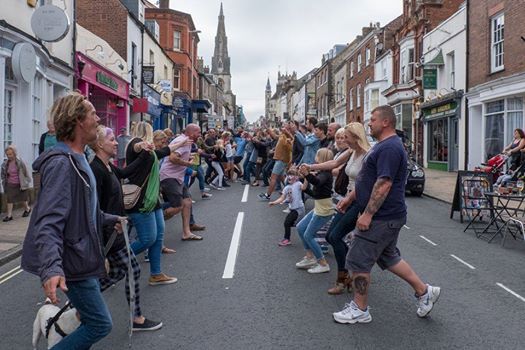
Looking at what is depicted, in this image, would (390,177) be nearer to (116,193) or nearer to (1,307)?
(116,193)

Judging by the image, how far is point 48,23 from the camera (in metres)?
11.7

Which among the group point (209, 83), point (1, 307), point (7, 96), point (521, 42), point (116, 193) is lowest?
point (1, 307)

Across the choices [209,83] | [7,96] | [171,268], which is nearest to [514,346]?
[171,268]

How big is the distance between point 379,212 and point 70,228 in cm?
263

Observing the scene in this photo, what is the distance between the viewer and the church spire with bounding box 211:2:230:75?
424ft

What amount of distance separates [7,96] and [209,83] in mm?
53448

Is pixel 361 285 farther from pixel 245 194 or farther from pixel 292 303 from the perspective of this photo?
pixel 245 194

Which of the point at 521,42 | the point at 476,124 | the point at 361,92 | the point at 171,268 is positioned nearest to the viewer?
the point at 171,268

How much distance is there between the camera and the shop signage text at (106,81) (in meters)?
18.9

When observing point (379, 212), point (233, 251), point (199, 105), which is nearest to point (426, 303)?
point (379, 212)

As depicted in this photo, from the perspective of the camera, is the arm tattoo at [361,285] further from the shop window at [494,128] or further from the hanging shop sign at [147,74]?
the hanging shop sign at [147,74]

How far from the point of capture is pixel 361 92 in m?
43.6

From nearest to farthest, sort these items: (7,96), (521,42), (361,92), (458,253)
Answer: (458,253), (7,96), (521,42), (361,92)

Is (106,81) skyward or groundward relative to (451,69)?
groundward
